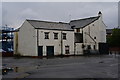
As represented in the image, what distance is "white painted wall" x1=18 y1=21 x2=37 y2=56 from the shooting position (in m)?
38.1

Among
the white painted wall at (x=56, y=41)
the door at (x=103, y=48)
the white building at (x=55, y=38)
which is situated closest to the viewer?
the white building at (x=55, y=38)

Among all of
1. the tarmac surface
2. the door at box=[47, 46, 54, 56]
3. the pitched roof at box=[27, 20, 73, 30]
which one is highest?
the pitched roof at box=[27, 20, 73, 30]

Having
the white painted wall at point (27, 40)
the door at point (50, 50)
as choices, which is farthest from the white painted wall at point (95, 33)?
the white painted wall at point (27, 40)

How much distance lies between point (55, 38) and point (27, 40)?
17.2 ft

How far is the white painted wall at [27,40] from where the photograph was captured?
125 ft

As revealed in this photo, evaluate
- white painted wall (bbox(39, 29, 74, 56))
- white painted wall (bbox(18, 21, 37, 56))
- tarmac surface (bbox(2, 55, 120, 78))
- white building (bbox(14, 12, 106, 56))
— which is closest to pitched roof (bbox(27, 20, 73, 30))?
white building (bbox(14, 12, 106, 56))

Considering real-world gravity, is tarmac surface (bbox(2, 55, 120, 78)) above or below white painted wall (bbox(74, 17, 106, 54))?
below

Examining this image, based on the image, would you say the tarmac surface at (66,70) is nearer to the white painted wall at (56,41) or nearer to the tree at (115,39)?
the white painted wall at (56,41)

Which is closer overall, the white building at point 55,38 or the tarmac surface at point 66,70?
the tarmac surface at point 66,70

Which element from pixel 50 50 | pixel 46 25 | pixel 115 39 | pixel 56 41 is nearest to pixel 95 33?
pixel 56 41

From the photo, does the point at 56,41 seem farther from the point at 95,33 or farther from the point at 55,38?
the point at 95,33

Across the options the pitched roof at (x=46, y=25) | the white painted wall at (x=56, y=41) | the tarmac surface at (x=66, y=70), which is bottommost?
the tarmac surface at (x=66, y=70)

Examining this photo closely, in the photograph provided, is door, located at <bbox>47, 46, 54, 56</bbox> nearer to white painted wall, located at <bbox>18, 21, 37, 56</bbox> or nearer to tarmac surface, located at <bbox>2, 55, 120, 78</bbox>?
white painted wall, located at <bbox>18, 21, 37, 56</bbox>

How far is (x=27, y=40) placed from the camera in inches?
1566
